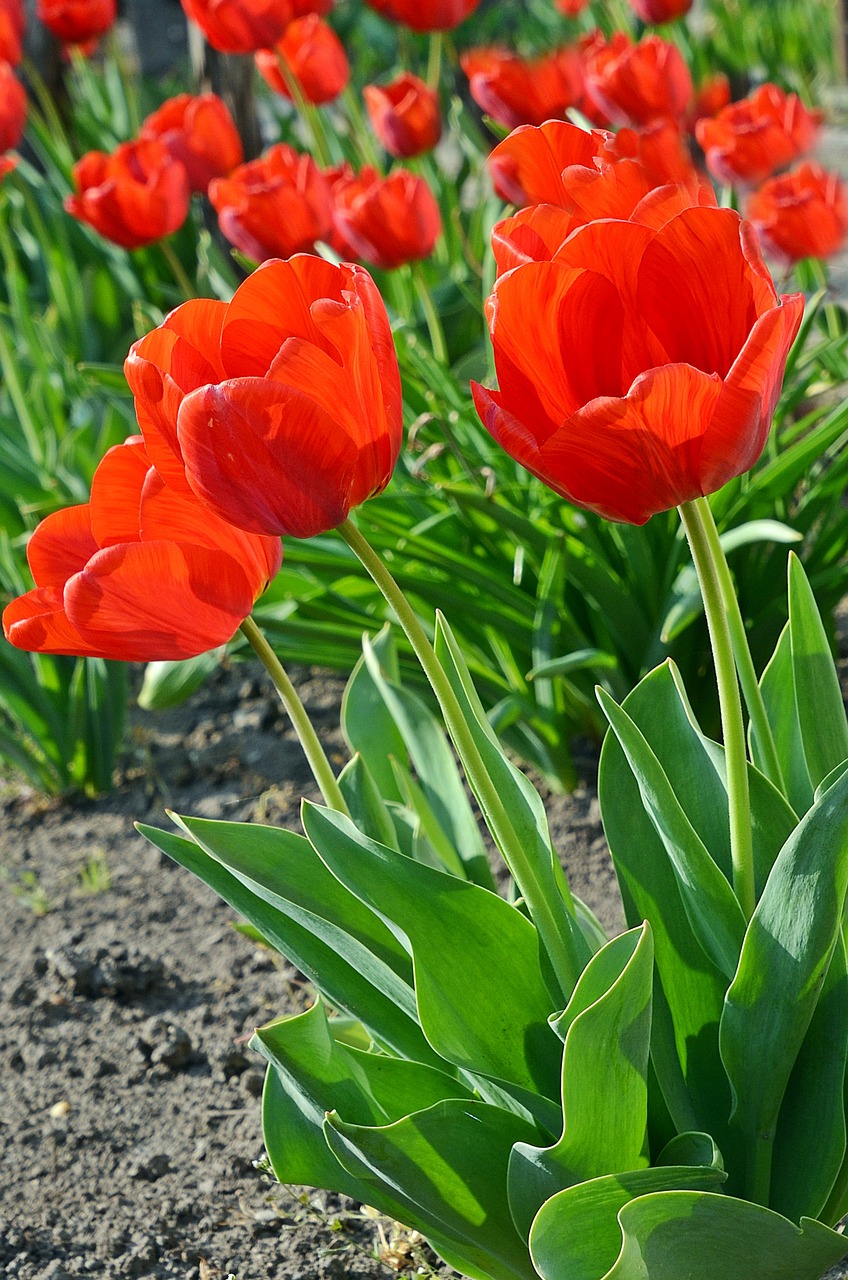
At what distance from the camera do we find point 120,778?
2543 mm

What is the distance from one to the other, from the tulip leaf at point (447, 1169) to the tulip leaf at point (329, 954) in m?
0.11

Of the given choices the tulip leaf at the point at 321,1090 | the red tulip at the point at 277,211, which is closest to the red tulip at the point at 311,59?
the red tulip at the point at 277,211

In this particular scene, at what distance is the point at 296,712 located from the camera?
3.49ft

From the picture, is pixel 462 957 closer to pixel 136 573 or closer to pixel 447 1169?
pixel 447 1169

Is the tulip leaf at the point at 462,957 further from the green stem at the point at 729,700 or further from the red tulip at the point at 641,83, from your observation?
the red tulip at the point at 641,83

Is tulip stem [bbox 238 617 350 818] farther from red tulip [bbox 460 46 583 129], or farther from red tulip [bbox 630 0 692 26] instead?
red tulip [bbox 630 0 692 26]

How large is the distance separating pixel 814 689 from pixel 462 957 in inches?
15.5

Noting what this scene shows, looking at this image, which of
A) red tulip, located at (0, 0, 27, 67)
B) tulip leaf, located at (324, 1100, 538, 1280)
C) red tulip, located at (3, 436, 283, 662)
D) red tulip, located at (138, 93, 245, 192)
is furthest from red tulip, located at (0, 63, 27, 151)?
tulip leaf, located at (324, 1100, 538, 1280)

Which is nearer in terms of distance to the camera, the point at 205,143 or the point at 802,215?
the point at 802,215

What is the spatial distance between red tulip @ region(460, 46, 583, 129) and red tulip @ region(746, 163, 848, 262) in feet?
1.95

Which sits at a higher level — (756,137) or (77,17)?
(77,17)

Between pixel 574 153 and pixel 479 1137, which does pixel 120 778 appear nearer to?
pixel 479 1137

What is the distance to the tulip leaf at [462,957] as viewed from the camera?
103cm

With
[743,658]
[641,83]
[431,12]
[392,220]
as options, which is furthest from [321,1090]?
[431,12]
